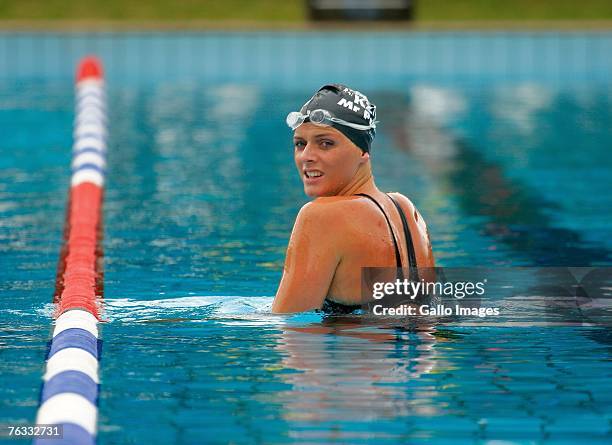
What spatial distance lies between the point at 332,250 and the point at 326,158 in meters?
0.30

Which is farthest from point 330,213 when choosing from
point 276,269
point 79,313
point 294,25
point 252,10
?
point 252,10

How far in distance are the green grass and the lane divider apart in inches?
261

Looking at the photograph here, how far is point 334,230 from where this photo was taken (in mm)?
4086

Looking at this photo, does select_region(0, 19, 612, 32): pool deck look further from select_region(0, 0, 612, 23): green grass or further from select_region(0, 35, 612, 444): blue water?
select_region(0, 35, 612, 444): blue water

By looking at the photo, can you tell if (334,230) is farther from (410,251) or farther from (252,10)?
(252,10)

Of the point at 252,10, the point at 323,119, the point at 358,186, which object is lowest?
the point at 358,186

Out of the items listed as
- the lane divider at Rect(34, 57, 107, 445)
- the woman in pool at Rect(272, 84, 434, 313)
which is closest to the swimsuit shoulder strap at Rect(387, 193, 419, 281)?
the woman in pool at Rect(272, 84, 434, 313)

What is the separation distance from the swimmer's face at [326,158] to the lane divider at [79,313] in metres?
0.83

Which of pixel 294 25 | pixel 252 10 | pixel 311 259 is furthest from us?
Result: pixel 252 10

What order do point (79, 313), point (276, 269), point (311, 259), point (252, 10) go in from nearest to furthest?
point (311, 259), point (79, 313), point (276, 269), point (252, 10)

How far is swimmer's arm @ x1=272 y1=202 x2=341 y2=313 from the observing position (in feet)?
13.4

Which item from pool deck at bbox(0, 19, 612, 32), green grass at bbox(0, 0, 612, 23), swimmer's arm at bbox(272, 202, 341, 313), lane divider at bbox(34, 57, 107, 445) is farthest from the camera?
green grass at bbox(0, 0, 612, 23)

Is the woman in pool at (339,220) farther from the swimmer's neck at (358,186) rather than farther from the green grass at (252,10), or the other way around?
the green grass at (252,10)

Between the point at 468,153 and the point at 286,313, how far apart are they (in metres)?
6.02
